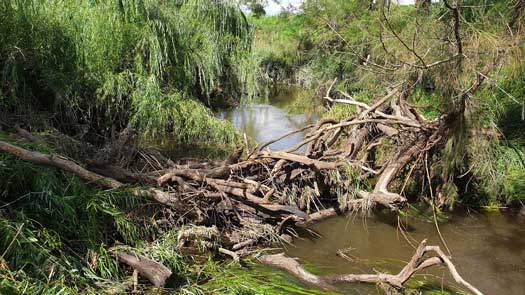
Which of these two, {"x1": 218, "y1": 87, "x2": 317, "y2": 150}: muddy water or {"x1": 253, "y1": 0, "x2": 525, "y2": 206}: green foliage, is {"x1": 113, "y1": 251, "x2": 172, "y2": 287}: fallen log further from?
{"x1": 218, "y1": 87, "x2": 317, "y2": 150}: muddy water

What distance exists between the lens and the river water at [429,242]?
4559 millimetres

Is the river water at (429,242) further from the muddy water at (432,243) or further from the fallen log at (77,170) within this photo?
the fallen log at (77,170)

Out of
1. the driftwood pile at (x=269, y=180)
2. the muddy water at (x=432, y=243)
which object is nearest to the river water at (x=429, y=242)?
the muddy water at (x=432, y=243)

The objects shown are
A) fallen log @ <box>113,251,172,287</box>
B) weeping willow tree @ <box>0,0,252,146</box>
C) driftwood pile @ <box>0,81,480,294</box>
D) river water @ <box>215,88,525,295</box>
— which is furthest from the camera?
weeping willow tree @ <box>0,0,252,146</box>

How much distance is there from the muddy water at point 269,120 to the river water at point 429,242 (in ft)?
10.3

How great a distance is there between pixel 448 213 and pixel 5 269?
204 inches

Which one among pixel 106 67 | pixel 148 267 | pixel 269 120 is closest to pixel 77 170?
pixel 148 267

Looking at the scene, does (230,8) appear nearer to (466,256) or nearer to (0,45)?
(0,45)

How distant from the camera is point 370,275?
13.4 ft

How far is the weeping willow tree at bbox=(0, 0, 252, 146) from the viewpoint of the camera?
571 cm

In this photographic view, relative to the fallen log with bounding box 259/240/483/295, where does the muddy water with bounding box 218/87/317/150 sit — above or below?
above

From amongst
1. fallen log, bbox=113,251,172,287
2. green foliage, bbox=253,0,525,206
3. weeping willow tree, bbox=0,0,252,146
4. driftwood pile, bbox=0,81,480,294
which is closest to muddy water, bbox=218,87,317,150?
green foliage, bbox=253,0,525,206

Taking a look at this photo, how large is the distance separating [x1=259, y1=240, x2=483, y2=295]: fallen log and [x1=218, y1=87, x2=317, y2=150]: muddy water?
417 cm

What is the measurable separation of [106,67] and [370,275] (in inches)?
172
